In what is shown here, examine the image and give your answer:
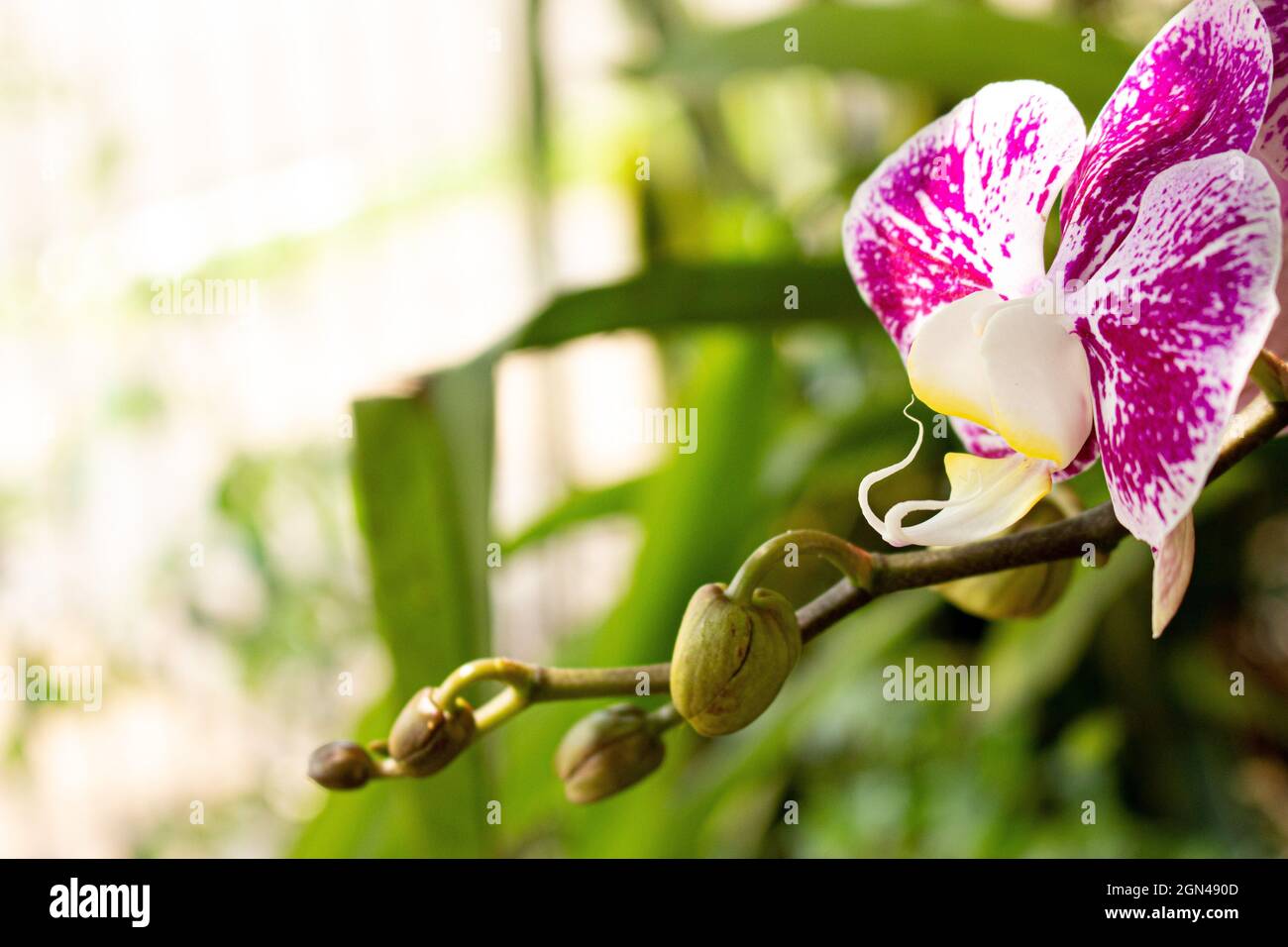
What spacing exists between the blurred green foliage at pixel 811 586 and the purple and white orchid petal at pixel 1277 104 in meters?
0.10

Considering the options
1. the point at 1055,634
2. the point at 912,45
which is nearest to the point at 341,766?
the point at 912,45

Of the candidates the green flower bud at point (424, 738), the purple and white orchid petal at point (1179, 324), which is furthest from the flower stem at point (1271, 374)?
the green flower bud at point (424, 738)

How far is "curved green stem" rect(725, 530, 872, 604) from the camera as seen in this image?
0.15 metres

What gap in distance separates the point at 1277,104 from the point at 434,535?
225 mm

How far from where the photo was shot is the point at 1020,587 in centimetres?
18

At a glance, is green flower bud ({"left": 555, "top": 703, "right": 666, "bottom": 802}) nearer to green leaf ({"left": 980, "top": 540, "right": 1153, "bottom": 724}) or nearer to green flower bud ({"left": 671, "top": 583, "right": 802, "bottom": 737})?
green flower bud ({"left": 671, "top": 583, "right": 802, "bottom": 737})

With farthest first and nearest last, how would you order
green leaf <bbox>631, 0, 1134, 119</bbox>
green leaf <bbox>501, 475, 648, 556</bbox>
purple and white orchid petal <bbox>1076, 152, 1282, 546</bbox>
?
green leaf <bbox>501, 475, 648, 556</bbox> < green leaf <bbox>631, 0, 1134, 119</bbox> < purple and white orchid petal <bbox>1076, 152, 1282, 546</bbox>

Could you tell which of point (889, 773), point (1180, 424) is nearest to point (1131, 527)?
point (1180, 424)

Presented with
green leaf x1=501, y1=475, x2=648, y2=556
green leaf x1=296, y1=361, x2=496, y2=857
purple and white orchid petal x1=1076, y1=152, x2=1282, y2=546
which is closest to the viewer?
purple and white orchid petal x1=1076, y1=152, x2=1282, y2=546

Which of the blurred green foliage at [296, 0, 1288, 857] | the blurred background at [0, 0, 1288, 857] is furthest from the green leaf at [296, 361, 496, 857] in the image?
the blurred background at [0, 0, 1288, 857]

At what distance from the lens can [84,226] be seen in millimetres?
1006

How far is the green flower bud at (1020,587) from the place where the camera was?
0.60 ft

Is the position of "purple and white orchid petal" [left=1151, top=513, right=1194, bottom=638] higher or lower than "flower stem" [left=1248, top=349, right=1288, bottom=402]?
lower
